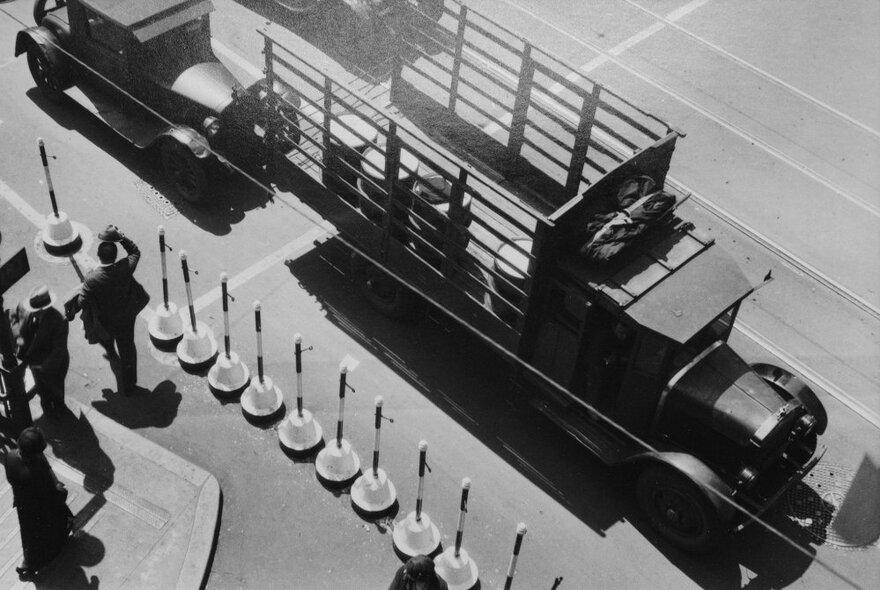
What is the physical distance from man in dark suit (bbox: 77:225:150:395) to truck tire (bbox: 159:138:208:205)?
2.83 metres

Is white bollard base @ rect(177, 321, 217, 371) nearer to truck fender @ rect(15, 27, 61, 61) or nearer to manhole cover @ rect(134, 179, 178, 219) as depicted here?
manhole cover @ rect(134, 179, 178, 219)

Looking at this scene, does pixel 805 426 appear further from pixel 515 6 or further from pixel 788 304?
pixel 515 6

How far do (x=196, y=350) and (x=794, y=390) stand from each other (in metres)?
6.53

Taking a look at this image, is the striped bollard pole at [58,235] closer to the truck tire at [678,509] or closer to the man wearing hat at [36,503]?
the man wearing hat at [36,503]

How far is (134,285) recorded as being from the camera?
34.1 feet

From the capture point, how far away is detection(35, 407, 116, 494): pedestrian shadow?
10070mm

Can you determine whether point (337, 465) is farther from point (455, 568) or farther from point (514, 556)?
point (514, 556)

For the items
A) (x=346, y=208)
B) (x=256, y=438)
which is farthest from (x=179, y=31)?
(x=256, y=438)

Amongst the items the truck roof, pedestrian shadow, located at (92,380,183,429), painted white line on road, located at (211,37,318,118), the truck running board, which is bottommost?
pedestrian shadow, located at (92,380,183,429)

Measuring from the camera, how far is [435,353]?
466 inches

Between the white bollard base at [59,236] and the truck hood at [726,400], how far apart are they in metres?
7.51

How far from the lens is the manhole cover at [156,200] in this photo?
524 inches

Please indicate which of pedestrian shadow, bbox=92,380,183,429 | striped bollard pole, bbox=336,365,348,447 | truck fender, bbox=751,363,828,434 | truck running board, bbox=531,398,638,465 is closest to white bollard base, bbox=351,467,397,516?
striped bollard pole, bbox=336,365,348,447

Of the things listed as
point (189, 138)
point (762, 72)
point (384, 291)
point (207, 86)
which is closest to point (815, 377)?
point (384, 291)
